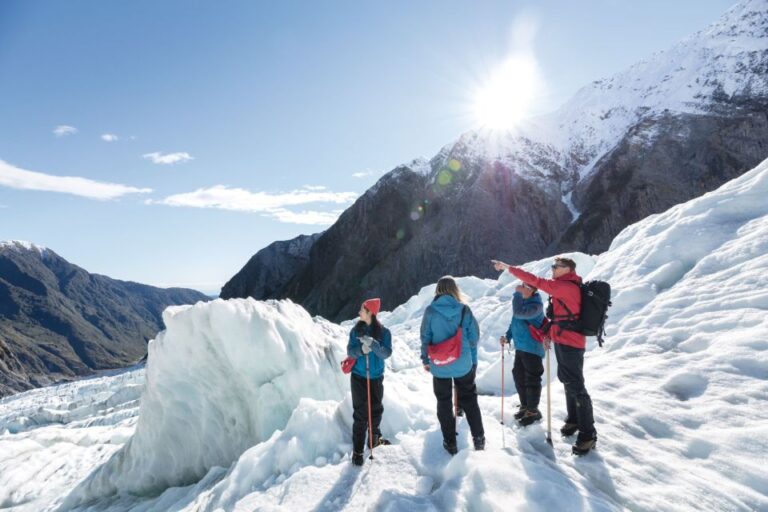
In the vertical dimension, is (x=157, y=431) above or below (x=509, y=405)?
below

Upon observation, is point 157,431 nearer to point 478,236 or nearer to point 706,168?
point 478,236

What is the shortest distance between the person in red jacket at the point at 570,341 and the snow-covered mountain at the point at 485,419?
0.34m

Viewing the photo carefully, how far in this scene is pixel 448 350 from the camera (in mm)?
4969

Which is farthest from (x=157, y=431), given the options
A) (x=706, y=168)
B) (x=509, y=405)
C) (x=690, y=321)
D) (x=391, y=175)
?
(x=391, y=175)

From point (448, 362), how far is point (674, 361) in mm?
4824

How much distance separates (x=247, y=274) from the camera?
107 meters

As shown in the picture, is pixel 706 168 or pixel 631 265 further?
pixel 706 168

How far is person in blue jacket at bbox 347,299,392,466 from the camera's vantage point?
17.6ft

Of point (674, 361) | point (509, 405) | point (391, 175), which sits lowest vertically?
point (509, 405)

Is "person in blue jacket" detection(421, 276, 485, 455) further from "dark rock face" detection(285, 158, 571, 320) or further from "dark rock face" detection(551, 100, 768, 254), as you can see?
"dark rock face" detection(285, 158, 571, 320)

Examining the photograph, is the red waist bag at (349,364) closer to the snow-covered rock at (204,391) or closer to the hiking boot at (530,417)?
the hiking boot at (530,417)

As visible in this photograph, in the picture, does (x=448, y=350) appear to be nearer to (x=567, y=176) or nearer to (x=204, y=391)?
(x=204, y=391)

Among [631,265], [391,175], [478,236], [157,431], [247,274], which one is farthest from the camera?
[247,274]

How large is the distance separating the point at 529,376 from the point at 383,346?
2.27 meters
